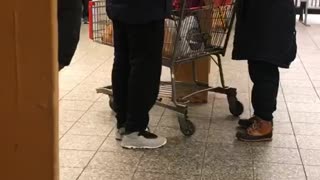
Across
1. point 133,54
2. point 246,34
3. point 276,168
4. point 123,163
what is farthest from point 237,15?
point 123,163

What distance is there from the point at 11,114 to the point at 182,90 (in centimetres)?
267

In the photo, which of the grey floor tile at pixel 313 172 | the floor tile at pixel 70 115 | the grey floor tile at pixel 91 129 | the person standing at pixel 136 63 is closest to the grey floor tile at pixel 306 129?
the grey floor tile at pixel 313 172

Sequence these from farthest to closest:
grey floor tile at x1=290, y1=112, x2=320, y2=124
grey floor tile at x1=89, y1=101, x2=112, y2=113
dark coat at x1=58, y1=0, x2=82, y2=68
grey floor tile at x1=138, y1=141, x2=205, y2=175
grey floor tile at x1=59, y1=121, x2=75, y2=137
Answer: grey floor tile at x1=89, y1=101, x2=112, y2=113 → grey floor tile at x1=290, y1=112, x2=320, y2=124 → grey floor tile at x1=59, y1=121, x2=75, y2=137 → grey floor tile at x1=138, y1=141, x2=205, y2=175 → dark coat at x1=58, y1=0, x2=82, y2=68

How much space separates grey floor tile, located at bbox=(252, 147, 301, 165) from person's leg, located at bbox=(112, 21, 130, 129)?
2.59 ft

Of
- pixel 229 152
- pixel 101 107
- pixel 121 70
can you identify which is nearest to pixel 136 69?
pixel 121 70

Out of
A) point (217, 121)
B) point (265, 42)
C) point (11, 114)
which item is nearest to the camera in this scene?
point (11, 114)

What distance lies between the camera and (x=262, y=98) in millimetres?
2807

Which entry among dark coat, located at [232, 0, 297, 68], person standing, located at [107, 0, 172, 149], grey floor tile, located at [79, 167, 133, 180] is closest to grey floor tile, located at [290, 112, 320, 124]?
dark coat, located at [232, 0, 297, 68]

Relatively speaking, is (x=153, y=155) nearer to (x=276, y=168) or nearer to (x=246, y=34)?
(x=276, y=168)

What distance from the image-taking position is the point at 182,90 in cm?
355

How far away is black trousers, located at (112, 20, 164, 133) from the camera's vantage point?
2492 mm

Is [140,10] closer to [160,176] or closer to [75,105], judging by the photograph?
[160,176]

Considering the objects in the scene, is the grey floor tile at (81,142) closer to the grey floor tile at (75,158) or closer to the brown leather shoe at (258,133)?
the grey floor tile at (75,158)

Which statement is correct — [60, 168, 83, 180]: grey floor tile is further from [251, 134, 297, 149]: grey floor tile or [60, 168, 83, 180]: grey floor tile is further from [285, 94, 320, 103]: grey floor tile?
[285, 94, 320, 103]: grey floor tile
